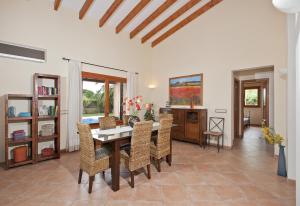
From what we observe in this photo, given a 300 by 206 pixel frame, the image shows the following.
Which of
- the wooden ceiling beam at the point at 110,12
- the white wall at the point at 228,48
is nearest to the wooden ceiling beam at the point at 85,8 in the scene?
the wooden ceiling beam at the point at 110,12

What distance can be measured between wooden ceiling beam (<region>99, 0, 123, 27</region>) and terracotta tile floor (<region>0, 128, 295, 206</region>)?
149 inches

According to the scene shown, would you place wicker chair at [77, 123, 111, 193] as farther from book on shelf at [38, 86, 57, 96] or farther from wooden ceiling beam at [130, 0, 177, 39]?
wooden ceiling beam at [130, 0, 177, 39]

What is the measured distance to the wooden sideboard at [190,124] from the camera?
4.53m

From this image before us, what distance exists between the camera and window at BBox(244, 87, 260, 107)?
8617 millimetres

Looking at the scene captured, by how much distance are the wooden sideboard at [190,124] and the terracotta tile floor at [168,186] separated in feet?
3.91

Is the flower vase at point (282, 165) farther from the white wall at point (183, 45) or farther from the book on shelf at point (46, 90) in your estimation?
the book on shelf at point (46, 90)

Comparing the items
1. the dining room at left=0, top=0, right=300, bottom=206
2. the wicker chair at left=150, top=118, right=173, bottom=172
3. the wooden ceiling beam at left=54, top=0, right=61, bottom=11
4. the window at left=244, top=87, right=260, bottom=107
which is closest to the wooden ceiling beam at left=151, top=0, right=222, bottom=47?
the dining room at left=0, top=0, right=300, bottom=206

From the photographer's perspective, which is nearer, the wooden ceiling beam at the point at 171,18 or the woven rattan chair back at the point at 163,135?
the woven rattan chair back at the point at 163,135

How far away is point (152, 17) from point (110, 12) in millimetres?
1238

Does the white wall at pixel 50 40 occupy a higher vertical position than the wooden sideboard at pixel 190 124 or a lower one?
higher

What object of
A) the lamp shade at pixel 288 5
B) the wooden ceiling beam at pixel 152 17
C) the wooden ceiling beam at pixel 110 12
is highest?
the wooden ceiling beam at pixel 152 17

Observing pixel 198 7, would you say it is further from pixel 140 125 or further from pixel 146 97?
pixel 140 125

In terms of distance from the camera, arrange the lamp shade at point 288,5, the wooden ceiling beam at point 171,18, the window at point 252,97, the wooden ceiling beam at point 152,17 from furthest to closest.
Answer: the window at point 252,97
the wooden ceiling beam at point 171,18
the wooden ceiling beam at point 152,17
the lamp shade at point 288,5

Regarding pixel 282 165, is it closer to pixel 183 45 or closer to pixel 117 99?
pixel 183 45
